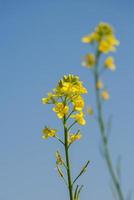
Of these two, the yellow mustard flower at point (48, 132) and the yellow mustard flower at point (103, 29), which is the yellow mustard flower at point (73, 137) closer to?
the yellow mustard flower at point (48, 132)

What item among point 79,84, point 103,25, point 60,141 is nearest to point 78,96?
point 79,84

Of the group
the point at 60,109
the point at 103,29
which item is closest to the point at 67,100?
the point at 60,109

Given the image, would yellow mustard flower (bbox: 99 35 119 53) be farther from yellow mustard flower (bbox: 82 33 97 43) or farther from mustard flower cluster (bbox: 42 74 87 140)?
mustard flower cluster (bbox: 42 74 87 140)

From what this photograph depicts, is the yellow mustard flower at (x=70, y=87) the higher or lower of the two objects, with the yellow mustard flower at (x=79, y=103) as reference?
higher

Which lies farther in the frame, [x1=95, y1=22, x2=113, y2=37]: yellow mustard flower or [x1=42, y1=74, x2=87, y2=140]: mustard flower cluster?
[x1=42, y1=74, x2=87, y2=140]: mustard flower cluster

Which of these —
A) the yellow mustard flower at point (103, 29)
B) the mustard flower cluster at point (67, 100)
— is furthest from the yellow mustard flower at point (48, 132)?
the yellow mustard flower at point (103, 29)

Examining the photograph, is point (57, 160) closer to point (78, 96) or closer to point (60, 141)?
point (60, 141)

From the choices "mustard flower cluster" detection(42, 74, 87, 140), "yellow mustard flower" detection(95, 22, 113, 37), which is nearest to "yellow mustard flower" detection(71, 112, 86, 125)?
"mustard flower cluster" detection(42, 74, 87, 140)

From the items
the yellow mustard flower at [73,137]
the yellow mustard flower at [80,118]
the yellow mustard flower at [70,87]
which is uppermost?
the yellow mustard flower at [70,87]

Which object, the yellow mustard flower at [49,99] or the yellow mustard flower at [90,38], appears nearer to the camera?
the yellow mustard flower at [90,38]
